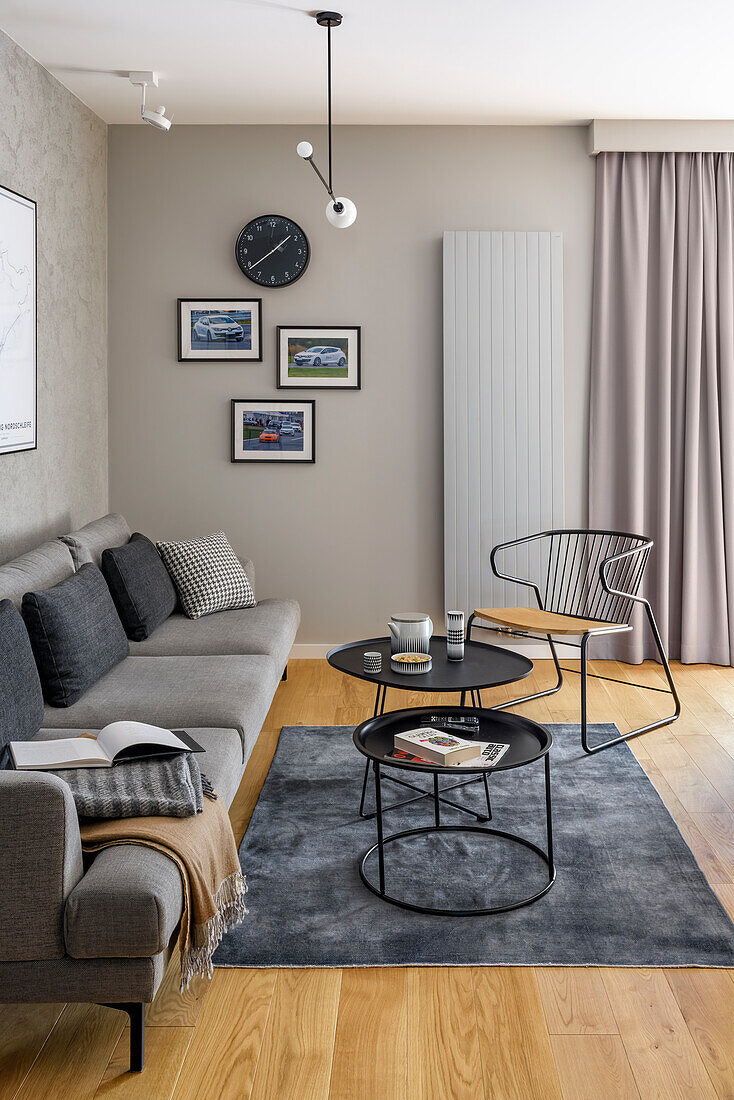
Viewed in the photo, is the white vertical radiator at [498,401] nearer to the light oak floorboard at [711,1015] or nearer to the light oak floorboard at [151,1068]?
the light oak floorboard at [711,1015]

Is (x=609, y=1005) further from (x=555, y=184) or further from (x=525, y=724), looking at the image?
(x=555, y=184)

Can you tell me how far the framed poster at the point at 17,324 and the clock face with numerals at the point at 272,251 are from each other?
1.31 metres

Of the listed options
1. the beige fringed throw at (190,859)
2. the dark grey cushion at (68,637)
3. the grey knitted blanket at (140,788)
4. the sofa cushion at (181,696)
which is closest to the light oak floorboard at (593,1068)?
the beige fringed throw at (190,859)

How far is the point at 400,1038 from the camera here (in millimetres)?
2045

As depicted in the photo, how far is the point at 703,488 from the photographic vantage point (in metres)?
4.93

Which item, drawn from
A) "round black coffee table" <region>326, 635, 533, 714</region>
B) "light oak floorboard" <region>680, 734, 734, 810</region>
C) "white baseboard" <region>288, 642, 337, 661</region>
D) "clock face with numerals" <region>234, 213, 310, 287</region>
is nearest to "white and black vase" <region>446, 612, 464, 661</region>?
"round black coffee table" <region>326, 635, 533, 714</region>

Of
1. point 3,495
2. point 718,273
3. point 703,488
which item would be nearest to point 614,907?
point 3,495

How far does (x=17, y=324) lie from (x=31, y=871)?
244cm

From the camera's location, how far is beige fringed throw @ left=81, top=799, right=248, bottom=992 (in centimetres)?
198

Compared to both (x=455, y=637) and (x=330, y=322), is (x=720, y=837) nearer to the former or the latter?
(x=455, y=637)

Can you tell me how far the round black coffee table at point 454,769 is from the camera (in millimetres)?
2490

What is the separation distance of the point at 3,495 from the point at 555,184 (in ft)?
10.2

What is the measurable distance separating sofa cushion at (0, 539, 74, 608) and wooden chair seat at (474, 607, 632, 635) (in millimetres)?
1749

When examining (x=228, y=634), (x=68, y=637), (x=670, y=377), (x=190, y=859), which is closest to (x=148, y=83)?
(x=228, y=634)
